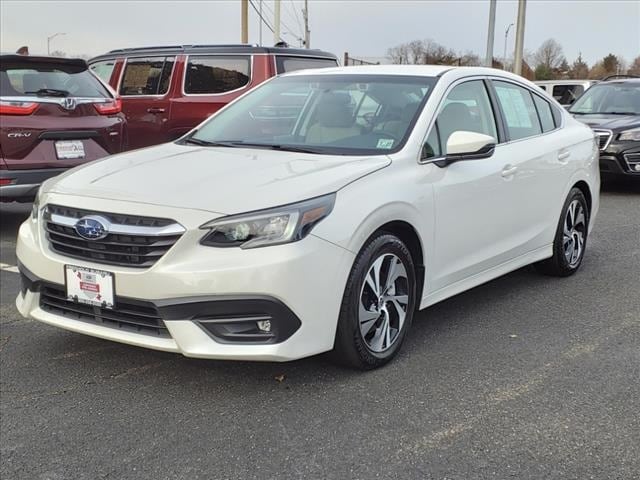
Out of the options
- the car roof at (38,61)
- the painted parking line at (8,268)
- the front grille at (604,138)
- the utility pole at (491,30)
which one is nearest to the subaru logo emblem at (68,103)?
the car roof at (38,61)

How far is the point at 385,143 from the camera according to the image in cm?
388

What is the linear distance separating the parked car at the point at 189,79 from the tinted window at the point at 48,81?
175 centimetres

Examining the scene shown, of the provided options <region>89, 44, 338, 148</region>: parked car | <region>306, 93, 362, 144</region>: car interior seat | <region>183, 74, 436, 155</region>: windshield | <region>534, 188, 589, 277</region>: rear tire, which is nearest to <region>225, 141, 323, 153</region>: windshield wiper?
<region>183, 74, 436, 155</region>: windshield

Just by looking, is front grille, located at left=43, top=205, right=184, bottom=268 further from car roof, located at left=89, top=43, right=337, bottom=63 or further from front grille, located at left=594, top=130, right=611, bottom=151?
front grille, located at left=594, top=130, right=611, bottom=151

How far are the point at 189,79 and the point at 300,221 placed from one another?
638cm

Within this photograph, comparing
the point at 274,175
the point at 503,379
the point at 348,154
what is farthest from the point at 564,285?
the point at 274,175

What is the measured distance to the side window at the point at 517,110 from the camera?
4762 millimetres

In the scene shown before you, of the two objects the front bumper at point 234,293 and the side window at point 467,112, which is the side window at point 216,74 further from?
the front bumper at point 234,293

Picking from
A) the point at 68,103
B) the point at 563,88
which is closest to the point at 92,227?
the point at 68,103

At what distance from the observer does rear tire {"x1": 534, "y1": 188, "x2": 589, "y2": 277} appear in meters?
5.29

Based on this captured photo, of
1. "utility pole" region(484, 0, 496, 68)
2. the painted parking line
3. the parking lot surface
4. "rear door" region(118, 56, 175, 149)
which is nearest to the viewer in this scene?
the parking lot surface

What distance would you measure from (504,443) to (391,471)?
0.53m

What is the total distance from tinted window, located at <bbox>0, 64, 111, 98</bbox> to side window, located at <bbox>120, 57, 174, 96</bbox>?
1.88 meters

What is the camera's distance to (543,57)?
54.5 m
